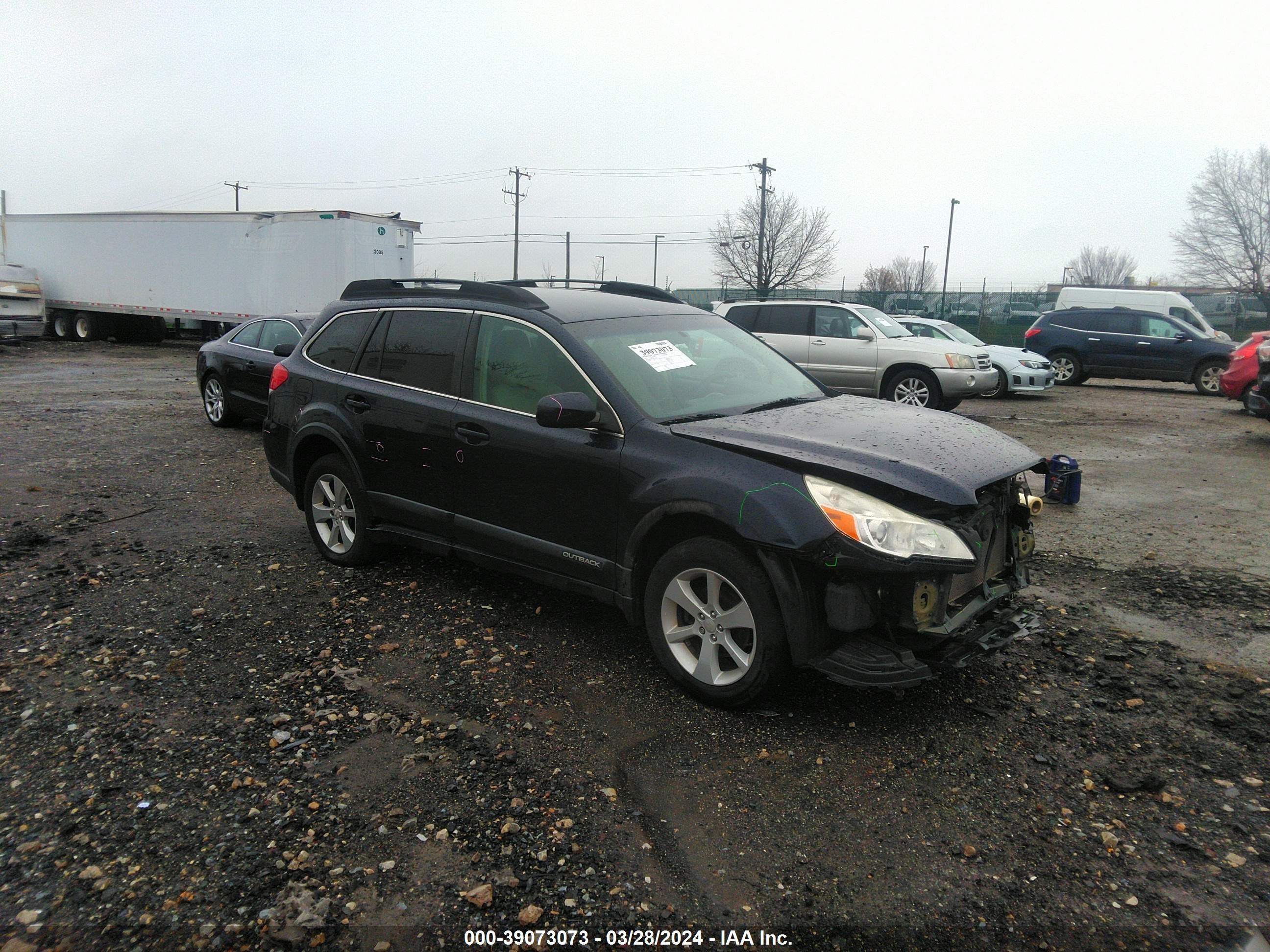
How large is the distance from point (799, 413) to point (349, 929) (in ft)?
9.25

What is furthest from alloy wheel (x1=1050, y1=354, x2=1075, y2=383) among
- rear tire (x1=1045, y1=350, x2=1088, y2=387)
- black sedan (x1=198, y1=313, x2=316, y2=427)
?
black sedan (x1=198, y1=313, x2=316, y2=427)

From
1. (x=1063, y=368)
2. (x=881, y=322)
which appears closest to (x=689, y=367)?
(x=881, y=322)

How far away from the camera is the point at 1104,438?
11.3 m

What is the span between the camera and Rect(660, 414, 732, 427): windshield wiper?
387 cm

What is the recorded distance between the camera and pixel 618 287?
213 inches

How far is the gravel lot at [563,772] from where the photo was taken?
97.5 inches

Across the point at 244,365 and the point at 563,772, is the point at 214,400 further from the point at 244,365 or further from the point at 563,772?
the point at 563,772

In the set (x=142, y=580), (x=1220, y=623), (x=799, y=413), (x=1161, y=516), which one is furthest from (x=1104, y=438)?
(x=142, y=580)

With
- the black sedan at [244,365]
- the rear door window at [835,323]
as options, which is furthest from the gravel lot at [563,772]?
the rear door window at [835,323]

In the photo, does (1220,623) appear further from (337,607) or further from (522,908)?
(337,607)

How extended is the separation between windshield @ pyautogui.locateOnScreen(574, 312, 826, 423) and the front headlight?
0.92m

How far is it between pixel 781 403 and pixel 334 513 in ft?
9.40

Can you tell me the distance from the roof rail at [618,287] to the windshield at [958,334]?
1305 centimetres

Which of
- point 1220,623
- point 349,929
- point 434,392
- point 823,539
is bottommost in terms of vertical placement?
point 349,929
